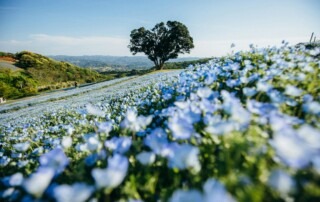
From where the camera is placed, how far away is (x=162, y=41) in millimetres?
54531

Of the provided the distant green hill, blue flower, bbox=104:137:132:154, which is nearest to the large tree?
the distant green hill

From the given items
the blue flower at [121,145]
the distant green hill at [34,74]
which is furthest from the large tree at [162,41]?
the blue flower at [121,145]

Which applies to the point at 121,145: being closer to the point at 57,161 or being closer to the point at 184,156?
the point at 57,161

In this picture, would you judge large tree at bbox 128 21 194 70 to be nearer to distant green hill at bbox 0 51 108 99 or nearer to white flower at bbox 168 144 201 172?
distant green hill at bbox 0 51 108 99

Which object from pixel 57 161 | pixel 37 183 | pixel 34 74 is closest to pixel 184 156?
pixel 37 183

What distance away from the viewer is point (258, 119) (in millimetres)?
1812

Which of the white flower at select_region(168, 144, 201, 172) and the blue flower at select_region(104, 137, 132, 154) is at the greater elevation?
the white flower at select_region(168, 144, 201, 172)

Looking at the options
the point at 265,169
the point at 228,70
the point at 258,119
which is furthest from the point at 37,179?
the point at 228,70

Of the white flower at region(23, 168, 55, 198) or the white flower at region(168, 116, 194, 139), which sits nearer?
the white flower at region(23, 168, 55, 198)

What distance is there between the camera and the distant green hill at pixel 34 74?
1879 inches

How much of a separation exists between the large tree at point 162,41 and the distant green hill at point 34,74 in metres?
18.5

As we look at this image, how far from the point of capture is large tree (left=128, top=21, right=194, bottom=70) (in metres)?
53.3

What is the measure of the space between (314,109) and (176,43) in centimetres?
5375

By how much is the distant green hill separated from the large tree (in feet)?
60.7
